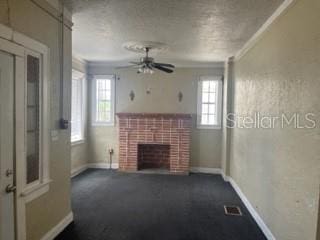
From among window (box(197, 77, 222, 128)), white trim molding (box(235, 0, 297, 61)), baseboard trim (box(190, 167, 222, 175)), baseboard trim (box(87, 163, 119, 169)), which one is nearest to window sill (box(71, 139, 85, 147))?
baseboard trim (box(87, 163, 119, 169))

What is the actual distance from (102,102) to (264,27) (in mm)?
4398

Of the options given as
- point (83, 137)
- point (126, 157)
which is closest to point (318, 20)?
point (126, 157)

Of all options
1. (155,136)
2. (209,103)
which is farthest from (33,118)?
(209,103)

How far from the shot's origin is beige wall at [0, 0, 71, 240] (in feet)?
7.52

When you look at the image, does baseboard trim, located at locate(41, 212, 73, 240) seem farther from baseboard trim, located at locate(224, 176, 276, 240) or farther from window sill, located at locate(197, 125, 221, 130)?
window sill, located at locate(197, 125, 221, 130)

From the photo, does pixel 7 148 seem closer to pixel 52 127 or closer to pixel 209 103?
pixel 52 127

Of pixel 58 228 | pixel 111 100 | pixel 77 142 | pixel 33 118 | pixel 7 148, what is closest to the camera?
pixel 7 148

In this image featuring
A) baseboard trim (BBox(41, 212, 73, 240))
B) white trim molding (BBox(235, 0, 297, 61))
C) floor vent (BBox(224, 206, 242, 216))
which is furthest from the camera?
floor vent (BBox(224, 206, 242, 216))

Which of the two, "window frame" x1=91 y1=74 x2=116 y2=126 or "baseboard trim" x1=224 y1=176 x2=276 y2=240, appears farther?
"window frame" x1=91 y1=74 x2=116 y2=126

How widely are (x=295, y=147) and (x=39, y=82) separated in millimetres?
2602

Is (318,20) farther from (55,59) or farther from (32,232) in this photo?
(32,232)

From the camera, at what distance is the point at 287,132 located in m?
2.57

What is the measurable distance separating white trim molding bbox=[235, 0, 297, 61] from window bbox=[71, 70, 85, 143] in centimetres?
373

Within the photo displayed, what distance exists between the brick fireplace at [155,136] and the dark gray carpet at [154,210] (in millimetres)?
568
